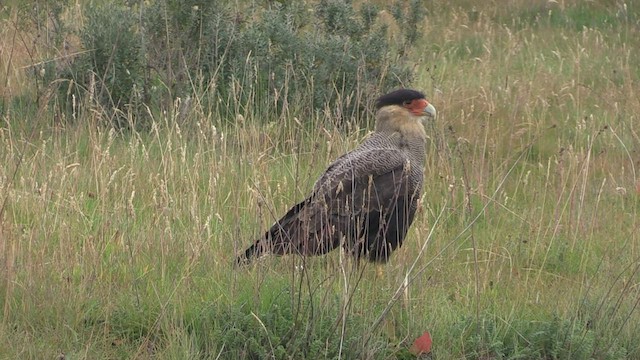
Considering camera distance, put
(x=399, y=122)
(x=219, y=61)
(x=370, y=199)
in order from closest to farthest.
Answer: (x=370, y=199) → (x=399, y=122) → (x=219, y=61)

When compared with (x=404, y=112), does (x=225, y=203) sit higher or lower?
lower

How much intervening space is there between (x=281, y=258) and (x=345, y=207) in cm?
37

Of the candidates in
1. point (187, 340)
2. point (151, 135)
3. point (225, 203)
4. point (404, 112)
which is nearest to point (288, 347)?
point (187, 340)

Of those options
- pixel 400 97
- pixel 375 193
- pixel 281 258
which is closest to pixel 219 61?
pixel 400 97

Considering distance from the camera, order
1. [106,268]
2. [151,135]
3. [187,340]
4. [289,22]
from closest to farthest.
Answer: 1. [187,340]
2. [106,268]
3. [151,135]
4. [289,22]

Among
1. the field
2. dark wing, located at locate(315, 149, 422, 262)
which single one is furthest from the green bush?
dark wing, located at locate(315, 149, 422, 262)

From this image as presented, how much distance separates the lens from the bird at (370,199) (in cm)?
458

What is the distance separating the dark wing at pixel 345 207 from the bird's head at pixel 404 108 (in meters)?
0.24

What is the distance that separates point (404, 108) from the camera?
579cm

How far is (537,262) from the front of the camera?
17.4 feet

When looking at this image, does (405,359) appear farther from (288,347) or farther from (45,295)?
(45,295)

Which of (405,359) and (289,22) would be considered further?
(289,22)

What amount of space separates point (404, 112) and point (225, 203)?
3.30ft

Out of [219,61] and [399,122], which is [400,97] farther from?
[219,61]
